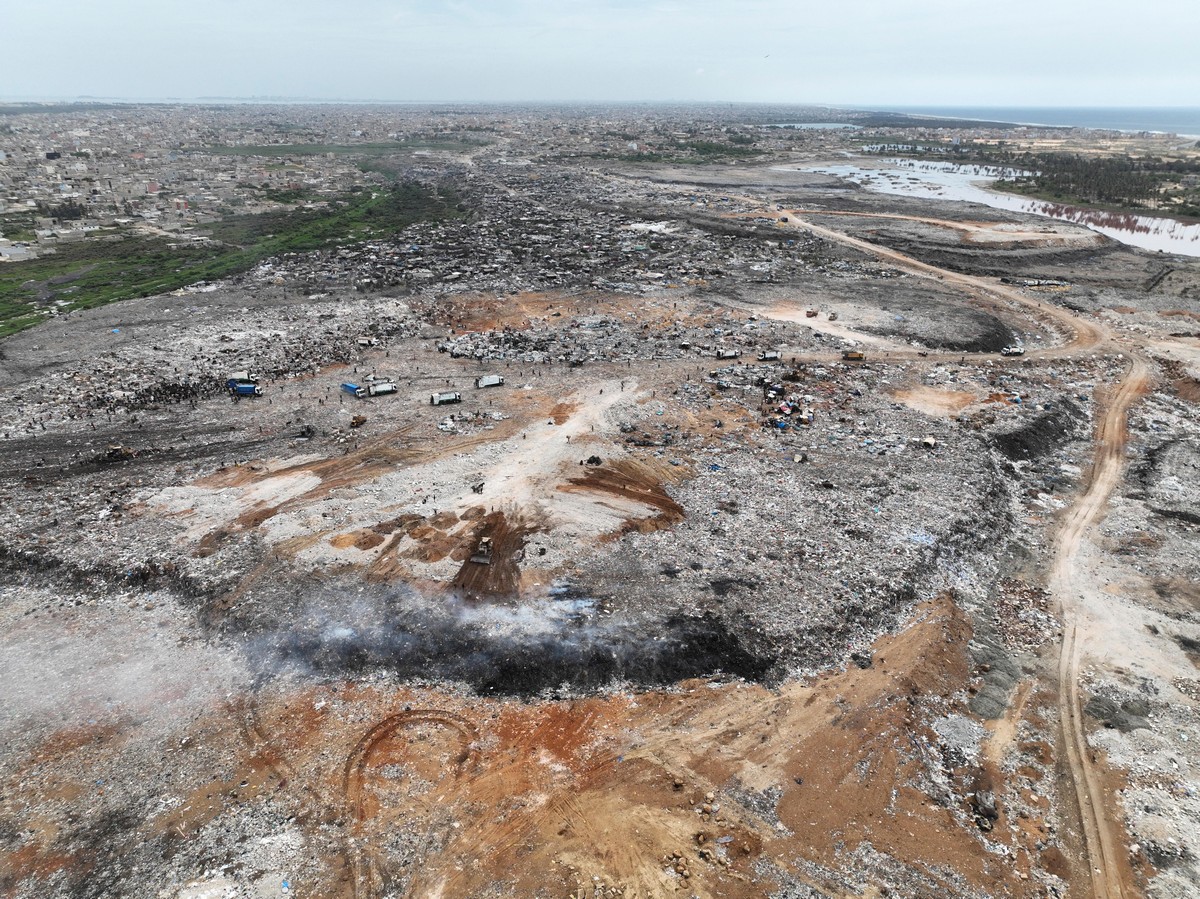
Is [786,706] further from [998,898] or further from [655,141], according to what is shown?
[655,141]

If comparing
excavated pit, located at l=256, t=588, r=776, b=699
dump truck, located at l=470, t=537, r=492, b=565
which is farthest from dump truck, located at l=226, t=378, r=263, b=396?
dump truck, located at l=470, t=537, r=492, b=565

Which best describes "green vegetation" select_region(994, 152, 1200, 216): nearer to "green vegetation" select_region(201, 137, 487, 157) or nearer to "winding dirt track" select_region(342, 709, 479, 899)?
"winding dirt track" select_region(342, 709, 479, 899)

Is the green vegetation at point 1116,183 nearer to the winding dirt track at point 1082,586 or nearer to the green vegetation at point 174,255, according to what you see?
the winding dirt track at point 1082,586

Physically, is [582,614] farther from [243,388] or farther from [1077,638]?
[243,388]

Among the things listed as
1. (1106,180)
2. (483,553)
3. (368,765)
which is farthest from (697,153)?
(368,765)

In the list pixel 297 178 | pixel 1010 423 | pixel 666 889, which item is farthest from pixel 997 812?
pixel 297 178

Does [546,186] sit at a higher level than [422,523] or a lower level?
higher

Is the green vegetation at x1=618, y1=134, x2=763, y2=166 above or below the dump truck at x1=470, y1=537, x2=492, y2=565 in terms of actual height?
above
